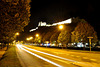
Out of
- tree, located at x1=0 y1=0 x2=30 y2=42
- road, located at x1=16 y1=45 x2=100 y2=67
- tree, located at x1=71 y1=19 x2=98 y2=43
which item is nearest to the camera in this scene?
tree, located at x1=0 y1=0 x2=30 y2=42

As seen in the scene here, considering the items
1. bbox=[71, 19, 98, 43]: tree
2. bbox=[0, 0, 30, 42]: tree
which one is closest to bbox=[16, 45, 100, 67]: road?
bbox=[0, 0, 30, 42]: tree

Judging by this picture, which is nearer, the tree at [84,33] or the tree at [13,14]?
the tree at [13,14]

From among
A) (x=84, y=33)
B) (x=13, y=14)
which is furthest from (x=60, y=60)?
(x=84, y=33)

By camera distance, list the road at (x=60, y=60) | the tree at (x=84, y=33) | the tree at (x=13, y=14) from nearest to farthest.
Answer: the tree at (x=13, y=14)
the road at (x=60, y=60)
the tree at (x=84, y=33)

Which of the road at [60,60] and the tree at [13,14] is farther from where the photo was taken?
the road at [60,60]

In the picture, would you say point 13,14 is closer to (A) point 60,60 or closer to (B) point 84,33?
(A) point 60,60

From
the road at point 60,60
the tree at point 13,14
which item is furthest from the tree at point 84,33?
the tree at point 13,14

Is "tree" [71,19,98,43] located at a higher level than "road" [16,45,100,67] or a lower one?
higher

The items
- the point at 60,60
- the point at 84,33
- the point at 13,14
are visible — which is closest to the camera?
the point at 13,14

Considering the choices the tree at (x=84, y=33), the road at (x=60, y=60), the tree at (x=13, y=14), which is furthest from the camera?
the tree at (x=84, y=33)

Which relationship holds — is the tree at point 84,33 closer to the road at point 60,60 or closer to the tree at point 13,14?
the road at point 60,60

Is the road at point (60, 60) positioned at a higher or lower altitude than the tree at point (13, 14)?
lower

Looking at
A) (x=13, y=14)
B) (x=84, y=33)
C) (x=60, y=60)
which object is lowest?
(x=60, y=60)

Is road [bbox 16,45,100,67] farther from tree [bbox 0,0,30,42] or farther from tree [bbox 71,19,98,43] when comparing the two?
tree [bbox 71,19,98,43]
